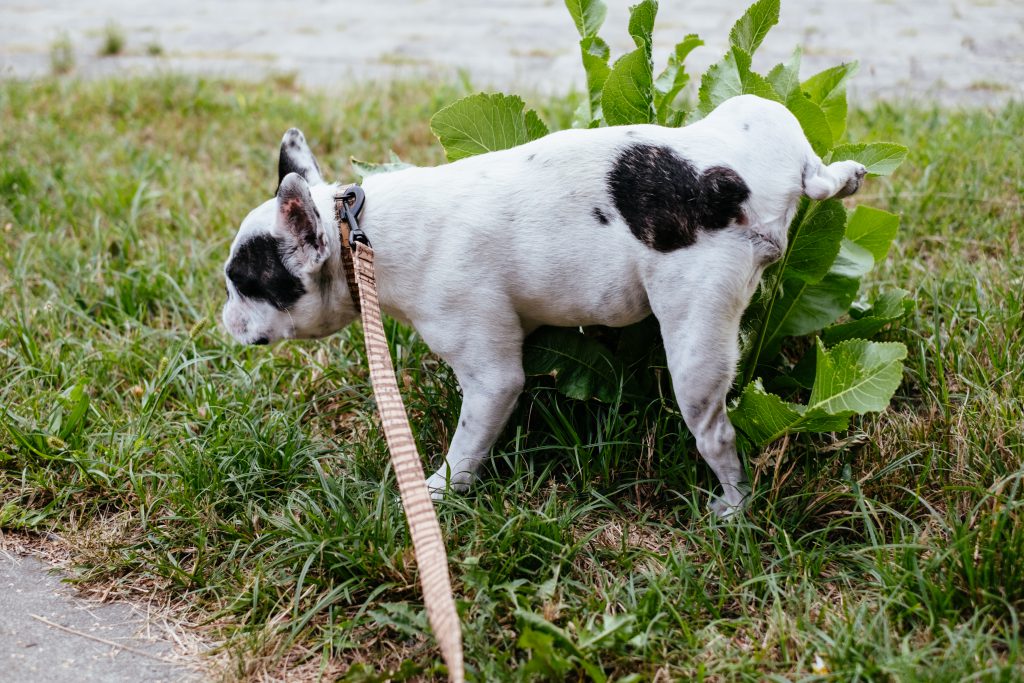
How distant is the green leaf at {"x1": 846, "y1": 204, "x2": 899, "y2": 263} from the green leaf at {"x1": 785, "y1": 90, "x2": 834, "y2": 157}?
307mm

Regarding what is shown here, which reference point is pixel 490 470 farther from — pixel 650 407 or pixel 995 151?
pixel 995 151

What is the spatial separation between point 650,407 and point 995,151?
105 inches

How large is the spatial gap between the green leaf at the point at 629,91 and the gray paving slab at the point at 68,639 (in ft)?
6.55

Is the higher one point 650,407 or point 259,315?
point 259,315

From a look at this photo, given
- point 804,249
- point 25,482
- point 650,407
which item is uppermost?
point 804,249

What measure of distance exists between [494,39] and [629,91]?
15.8 ft

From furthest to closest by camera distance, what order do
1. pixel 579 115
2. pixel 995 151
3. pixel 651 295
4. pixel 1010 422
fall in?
1. pixel 995 151
2. pixel 579 115
3. pixel 1010 422
4. pixel 651 295

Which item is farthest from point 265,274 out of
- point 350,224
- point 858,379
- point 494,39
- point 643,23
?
point 494,39

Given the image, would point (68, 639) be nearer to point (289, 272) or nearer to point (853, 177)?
point (289, 272)

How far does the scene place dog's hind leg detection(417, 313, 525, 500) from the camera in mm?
2652

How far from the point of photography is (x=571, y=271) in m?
2.55

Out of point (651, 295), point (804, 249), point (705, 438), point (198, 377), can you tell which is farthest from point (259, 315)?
point (804, 249)

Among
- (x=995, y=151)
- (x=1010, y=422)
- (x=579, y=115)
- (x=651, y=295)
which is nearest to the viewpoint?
(x=651, y=295)

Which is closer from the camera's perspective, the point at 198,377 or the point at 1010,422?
the point at 1010,422
